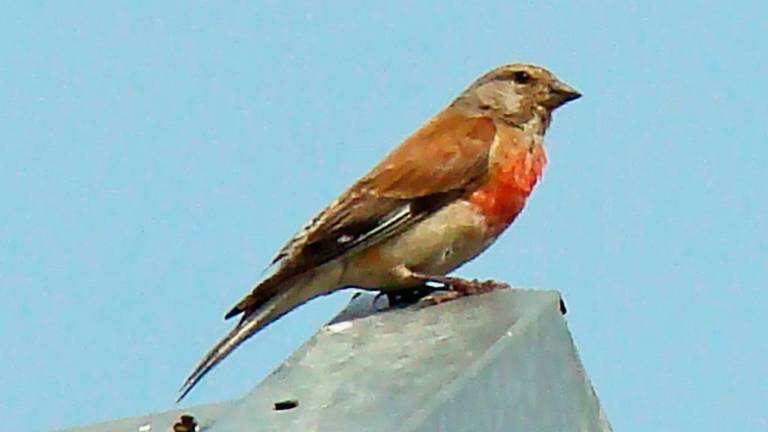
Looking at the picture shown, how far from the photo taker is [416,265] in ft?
16.7

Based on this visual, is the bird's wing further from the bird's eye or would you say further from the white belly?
the bird's eye

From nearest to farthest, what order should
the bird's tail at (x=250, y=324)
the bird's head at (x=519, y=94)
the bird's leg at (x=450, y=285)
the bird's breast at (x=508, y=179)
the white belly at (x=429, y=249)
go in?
the bird's leg at (x=450, y=285)
the bird's tail at (x=250, y=324)
the white belly at (x=429, y=249)
the bird's breast at (x=508, y=179)
the bird's head at (x=519, y=94)

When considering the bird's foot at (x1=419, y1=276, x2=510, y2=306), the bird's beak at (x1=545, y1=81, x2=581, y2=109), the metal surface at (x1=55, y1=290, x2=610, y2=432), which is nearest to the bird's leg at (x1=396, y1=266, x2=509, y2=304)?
the bird's foot at (x1=419, y1=276, x2=510, y2=306)

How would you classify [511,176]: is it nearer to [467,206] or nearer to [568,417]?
[467,206]

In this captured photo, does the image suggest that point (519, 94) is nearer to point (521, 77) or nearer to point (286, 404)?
point (521, 77)

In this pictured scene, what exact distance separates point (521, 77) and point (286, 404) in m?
4.11

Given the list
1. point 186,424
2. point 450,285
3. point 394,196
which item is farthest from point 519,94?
point 186,424

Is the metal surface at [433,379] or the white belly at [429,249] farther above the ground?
the white belly at [429,249]

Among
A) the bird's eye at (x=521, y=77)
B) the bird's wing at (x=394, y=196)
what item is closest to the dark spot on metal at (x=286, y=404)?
the bird's wing at (x=394, y=196)

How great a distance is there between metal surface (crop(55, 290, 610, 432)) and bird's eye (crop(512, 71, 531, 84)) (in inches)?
125

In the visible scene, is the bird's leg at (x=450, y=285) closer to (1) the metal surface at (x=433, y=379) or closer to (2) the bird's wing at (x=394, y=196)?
(2) the bird's wing at (x=394, y=196)

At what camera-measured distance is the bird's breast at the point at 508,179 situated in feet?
17.2

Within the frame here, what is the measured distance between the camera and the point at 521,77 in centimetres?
618

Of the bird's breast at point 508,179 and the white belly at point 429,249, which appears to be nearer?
the white belly at point 429,249
